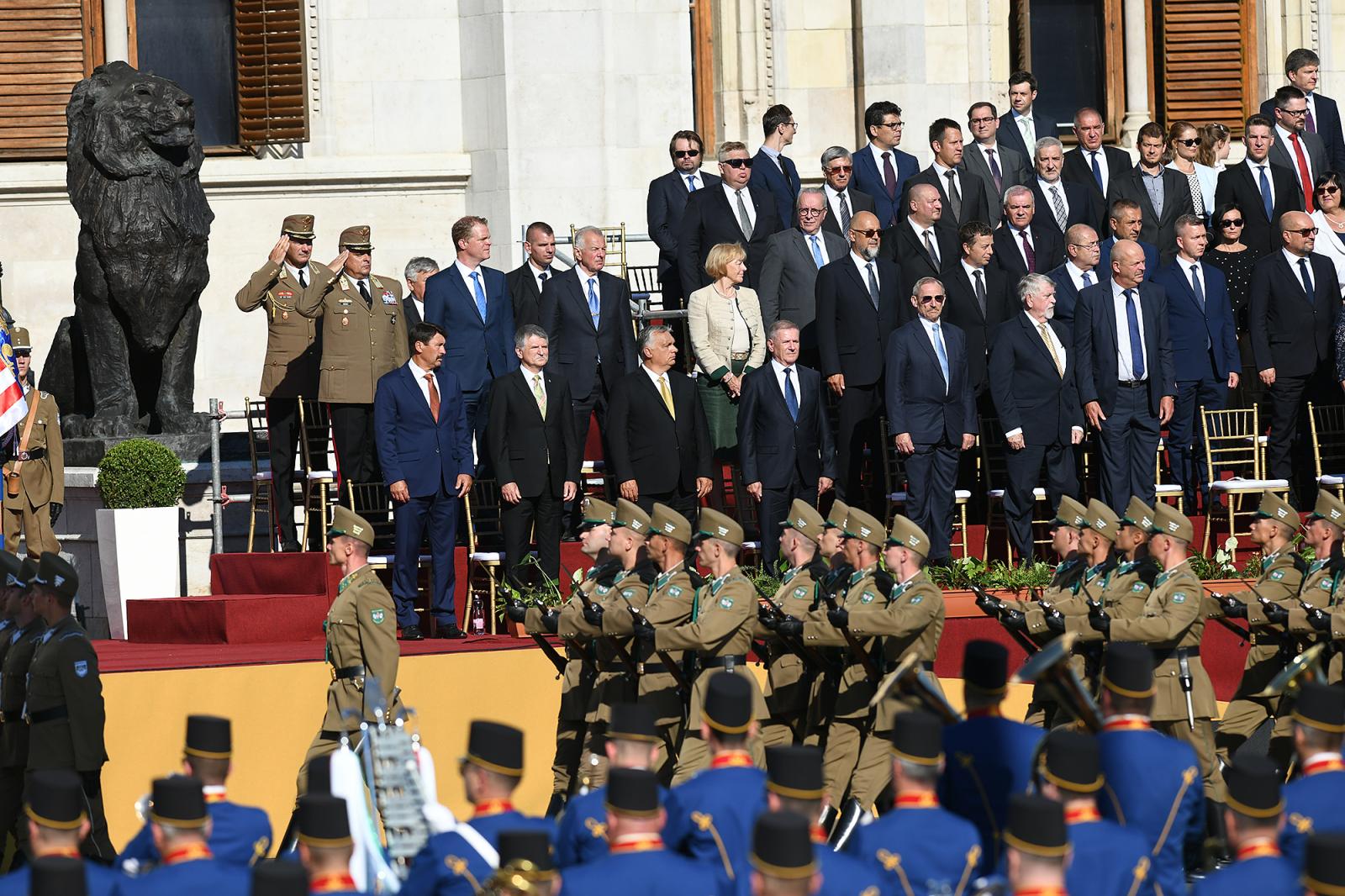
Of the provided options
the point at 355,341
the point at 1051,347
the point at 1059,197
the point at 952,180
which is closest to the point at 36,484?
the point at 355,341

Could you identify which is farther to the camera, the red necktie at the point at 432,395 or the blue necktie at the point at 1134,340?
the blue necktie at the point at 1134,340

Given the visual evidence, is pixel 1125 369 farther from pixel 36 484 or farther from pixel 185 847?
pixel 185 847

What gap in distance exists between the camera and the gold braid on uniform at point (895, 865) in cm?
709

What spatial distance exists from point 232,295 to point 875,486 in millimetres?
6589

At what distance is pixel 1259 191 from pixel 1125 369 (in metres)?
2.66

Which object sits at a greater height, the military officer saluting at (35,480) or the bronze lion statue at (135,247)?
the bronze lion statue at (135,247)

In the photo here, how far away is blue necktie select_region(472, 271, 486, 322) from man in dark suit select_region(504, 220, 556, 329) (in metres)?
0.26

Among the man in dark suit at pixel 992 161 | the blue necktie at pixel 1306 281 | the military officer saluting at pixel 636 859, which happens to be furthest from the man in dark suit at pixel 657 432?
the military officer saluting at pixel 636 859

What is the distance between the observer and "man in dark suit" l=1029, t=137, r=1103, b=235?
52.8 ft

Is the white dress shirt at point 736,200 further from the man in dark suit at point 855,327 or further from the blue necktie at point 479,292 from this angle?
the blue necktie at point 479,292

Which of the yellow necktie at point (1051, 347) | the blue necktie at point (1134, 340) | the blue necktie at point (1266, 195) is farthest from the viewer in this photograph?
the blue necktie at point (1266, 195)

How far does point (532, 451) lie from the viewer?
14.1 meters

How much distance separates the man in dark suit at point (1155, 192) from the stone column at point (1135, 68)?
4.86m

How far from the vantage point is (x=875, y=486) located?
1570 cm
